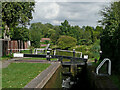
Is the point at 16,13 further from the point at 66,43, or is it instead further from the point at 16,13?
the point at 66,43

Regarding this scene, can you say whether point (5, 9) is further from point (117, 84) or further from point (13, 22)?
point (117, 84)

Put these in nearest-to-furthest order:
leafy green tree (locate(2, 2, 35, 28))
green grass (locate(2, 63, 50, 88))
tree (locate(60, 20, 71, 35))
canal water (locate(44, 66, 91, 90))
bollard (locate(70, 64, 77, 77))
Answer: green grass (locate(2, 63, 50, 88)) → canal water (locate(44, 66, 91, 90)) → bollard (locate(70, 64, 77, 77)) → leafy green tree (locate(2, 2, 35, 28)) → tree (locate(60, 20, 71, 35))

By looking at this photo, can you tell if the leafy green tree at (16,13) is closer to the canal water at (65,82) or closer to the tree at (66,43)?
the canal water at (65,82)

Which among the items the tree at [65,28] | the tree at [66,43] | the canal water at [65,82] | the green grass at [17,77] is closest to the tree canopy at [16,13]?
the canal water at [65,82]

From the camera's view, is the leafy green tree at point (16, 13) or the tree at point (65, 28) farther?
the tree at point (65, 28)

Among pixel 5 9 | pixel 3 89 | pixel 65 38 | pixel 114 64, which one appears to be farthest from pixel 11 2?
pixel 65 38

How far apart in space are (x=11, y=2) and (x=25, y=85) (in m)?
11.4

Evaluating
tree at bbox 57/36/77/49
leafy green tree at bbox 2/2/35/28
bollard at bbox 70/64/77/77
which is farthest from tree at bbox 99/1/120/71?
tree at bbox 57/36/77/49

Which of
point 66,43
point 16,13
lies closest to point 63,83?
point 16,13

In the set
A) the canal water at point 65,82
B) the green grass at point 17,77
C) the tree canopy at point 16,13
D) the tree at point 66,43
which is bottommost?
the canal water at point 65,82

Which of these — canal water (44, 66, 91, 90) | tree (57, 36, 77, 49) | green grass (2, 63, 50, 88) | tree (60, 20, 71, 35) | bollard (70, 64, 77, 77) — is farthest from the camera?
tree (60, 20, 71, 35)

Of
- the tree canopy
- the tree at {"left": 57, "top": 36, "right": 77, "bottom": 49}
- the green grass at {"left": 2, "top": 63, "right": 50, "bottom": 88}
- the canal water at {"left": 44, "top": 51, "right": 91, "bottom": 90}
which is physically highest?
the tree canopy

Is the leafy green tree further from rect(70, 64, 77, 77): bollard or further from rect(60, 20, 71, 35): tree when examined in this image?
rect(60, 20, 71, 35): tree

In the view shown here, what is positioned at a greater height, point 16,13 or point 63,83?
point 16,13
